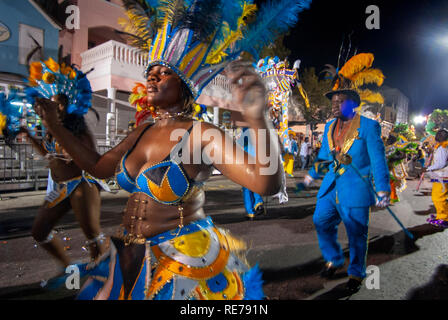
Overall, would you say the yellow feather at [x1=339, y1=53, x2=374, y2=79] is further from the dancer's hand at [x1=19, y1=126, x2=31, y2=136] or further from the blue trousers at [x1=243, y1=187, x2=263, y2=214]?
the dancer's hand at [x1=19, y1=126, x2=31, y2=136]

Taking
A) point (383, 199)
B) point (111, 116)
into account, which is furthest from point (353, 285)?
point (111, 116)

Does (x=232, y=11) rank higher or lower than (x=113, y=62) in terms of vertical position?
lower

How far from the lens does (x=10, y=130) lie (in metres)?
2.97

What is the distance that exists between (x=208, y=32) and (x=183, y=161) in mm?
783

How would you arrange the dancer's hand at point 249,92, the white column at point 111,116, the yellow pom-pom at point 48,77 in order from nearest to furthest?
the dancer's hand at point 249,92 < the yellow pom-pom at point 48,77 < the white column at point 111,116

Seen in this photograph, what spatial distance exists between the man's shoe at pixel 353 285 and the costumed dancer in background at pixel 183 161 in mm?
2116

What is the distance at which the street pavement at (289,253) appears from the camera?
3119mm

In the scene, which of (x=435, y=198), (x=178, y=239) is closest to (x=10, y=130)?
(x=178, y=239)

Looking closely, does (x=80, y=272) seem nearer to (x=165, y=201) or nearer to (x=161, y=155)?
(x=165, y=201)

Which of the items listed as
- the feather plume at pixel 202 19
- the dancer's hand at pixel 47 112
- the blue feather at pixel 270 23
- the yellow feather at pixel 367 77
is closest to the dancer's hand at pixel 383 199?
the yellow feather at pixel 367 77

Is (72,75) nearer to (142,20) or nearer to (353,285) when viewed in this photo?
(142,20)

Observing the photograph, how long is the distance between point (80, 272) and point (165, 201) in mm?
679

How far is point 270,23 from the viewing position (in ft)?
5.33

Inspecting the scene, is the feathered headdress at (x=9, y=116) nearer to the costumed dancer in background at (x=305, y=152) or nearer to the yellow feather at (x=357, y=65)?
the yellow feather at (x=357, y=65)
